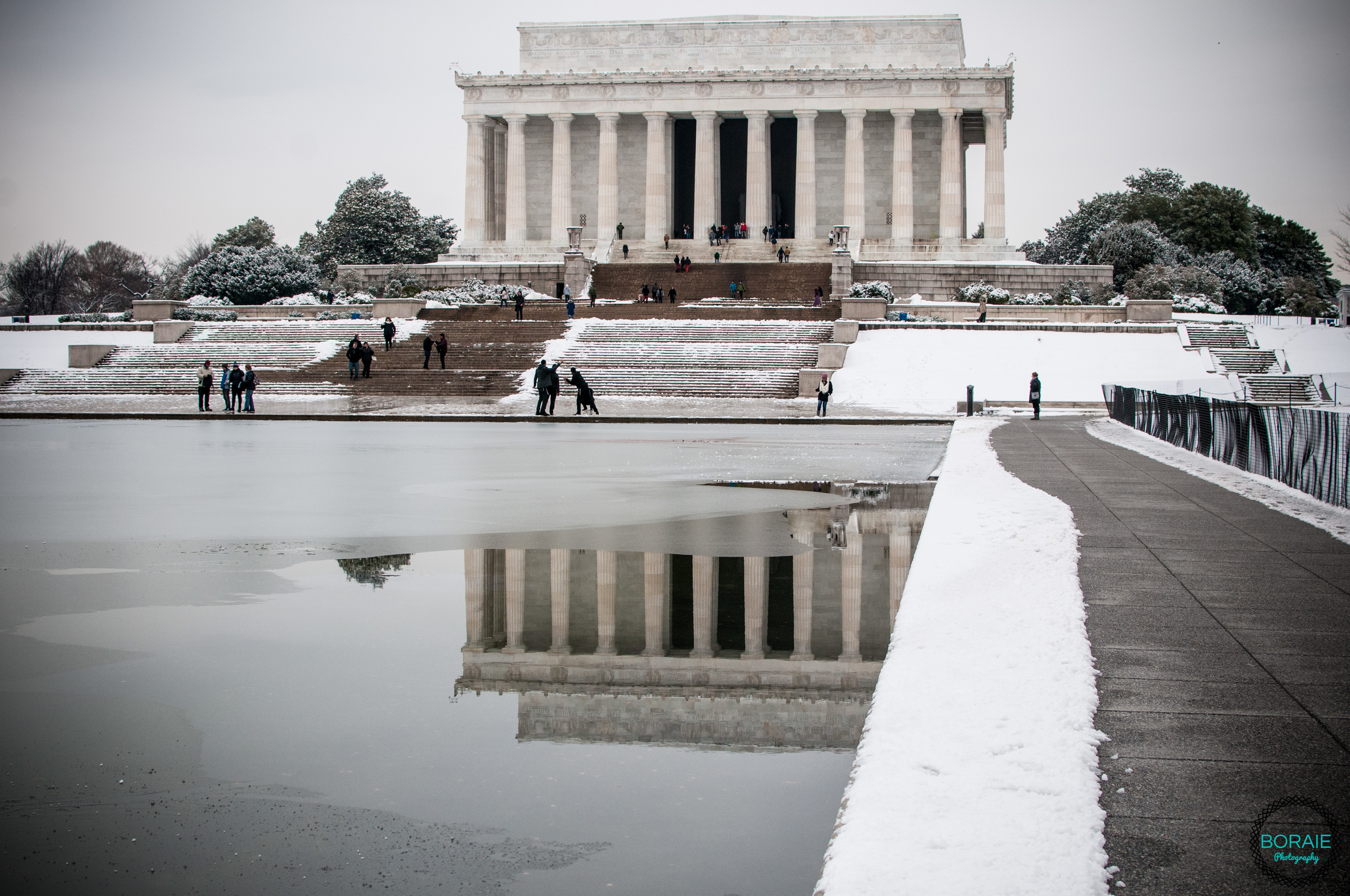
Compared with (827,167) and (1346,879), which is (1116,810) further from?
(827,167)

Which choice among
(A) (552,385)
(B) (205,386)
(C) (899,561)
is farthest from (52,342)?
(C) (899,561)

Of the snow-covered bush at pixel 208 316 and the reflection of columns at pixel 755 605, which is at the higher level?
the snow-covered bush at pixel 208 316

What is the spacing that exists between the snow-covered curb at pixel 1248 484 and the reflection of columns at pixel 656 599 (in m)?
5.70

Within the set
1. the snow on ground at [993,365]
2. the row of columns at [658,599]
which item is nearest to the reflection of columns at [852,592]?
the row of columns at [658,599]

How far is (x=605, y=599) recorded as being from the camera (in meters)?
8.96

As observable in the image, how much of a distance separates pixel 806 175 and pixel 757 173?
307 centimetres

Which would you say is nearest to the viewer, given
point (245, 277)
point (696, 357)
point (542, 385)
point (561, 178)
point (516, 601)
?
point (516, 601)

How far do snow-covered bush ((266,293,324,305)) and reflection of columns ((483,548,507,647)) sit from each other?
51.6 m

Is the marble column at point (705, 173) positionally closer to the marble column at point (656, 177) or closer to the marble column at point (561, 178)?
the marble column at point (656, 177)

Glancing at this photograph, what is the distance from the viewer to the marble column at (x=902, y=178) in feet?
241

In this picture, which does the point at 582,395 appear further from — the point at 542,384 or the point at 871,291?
the point at 871,291

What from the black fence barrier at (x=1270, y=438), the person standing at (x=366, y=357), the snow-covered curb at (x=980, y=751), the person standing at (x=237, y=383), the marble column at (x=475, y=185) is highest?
the marble column at (x=475, y=185)

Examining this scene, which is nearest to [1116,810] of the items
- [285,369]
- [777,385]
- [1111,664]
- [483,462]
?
[1111,664]

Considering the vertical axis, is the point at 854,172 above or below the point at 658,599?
above
